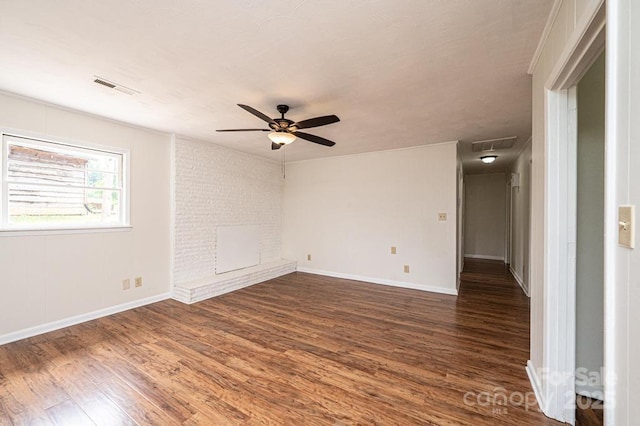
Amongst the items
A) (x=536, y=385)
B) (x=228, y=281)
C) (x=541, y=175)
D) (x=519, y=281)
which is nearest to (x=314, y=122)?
(x=541, y=175)

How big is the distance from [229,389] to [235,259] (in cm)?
320

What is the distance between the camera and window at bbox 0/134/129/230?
2.72 m

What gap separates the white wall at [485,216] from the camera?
7473 mm

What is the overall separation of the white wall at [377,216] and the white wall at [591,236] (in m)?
2.45

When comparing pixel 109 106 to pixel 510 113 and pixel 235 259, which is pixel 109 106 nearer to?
pixel 235 259

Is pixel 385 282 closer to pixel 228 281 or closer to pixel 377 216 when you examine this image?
pixel 377 216

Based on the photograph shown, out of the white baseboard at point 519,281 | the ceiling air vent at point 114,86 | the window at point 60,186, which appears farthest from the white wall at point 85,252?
the white baseboard at point 519,281

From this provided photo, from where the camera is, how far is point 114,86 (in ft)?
8.02

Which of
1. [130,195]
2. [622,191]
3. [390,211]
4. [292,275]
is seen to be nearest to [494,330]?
[390,211]

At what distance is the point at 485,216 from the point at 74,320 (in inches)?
358

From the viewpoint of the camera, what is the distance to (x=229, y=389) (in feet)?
6.40

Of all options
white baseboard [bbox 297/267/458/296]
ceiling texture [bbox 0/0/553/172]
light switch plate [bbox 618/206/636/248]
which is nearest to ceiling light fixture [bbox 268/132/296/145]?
ceiling texture [bbox 0/0/553/172]

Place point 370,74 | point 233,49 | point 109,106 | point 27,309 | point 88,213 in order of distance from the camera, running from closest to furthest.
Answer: point 233,49 → point 370,74 → point 27,309 → point 109,106 → point 88,213

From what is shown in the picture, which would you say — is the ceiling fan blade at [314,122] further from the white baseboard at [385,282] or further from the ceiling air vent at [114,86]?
the white baseboard at [385,282]
